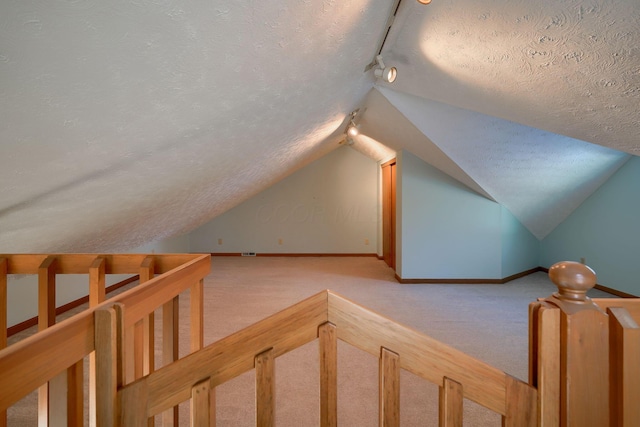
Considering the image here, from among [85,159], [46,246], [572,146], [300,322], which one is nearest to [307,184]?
[572,146]

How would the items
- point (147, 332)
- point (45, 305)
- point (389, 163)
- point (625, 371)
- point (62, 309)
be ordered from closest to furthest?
point (625, 371), point (147, 332), point (45, 305), point (62, 309), point (389, 163)

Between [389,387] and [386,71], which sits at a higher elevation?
[386,71]

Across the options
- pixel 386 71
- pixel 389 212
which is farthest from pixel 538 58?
pixel 389 212

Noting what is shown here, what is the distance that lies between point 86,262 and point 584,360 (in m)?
1.72

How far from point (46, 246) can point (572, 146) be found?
4527 millimetres

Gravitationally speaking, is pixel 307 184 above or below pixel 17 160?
above

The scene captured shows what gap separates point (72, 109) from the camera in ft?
3.58

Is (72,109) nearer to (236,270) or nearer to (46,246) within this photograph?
(46,246)

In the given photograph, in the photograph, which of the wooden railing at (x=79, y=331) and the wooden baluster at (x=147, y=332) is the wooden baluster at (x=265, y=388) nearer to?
the wooden railing at (x=79, y=331)

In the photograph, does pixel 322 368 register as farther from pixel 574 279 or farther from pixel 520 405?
pixel 574 279

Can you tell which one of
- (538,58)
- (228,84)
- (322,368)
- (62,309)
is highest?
(538,58)

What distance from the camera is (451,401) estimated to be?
0.78 metres

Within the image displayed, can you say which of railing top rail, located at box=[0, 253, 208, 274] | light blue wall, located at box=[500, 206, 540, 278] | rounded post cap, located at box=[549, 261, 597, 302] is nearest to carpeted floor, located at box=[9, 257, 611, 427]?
light blue wall, located at box=[500, 206, 540, 278]

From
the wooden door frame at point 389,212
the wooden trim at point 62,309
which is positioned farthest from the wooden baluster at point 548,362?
the wooden door frame at point 389,212
